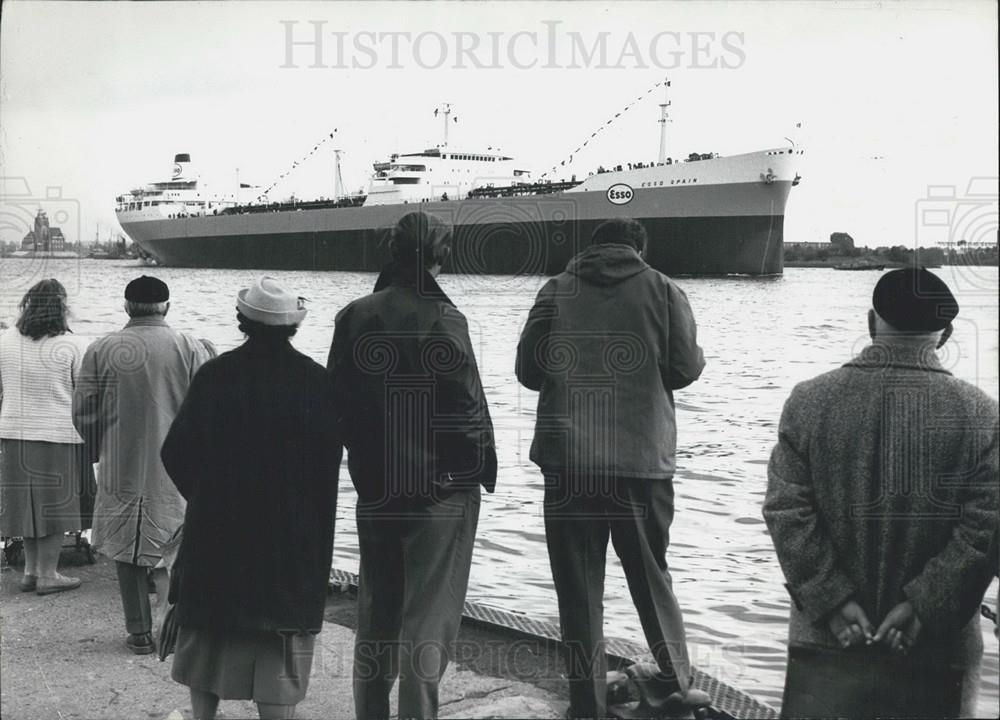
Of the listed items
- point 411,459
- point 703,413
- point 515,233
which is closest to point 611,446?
point 411,459

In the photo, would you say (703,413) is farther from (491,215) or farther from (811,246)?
(811,246)

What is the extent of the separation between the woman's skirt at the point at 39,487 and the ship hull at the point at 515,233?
1.64 meters

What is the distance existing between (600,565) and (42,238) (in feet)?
9.13

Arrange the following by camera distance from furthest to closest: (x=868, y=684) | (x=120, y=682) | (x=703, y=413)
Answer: (x=703, y=413)
(x=120, y=682)
(x=868, y=684)

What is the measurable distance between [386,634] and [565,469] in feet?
2.55

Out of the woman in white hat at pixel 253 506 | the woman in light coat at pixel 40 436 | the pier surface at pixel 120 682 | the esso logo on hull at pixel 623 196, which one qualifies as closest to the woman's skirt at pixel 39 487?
the woman in light coat at pixel 40 436

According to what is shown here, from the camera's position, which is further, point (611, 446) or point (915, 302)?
point (611, 446)

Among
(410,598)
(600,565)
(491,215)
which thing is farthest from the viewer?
(491,215)

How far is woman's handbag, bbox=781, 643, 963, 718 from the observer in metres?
2.55

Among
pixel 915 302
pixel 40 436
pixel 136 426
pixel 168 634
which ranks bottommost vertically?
pixel 168 634

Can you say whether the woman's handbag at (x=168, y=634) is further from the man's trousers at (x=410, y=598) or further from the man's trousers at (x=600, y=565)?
the man's trousers at (x=600, y=565)

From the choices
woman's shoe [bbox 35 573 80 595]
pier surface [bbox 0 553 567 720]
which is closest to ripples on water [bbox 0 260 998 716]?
pier surface [bbox 0 553 567 720]

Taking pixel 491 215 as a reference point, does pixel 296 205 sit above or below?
above

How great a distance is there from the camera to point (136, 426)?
418 cm
